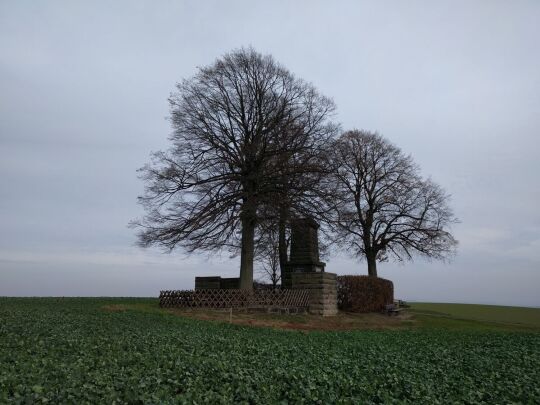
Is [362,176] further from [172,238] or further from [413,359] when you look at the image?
[413,359]

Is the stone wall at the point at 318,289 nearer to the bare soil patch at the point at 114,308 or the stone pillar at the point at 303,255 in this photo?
the stone pillar at the point at 303,255

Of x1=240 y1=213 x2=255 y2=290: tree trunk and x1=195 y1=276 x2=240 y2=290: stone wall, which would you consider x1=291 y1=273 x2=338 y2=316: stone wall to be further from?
Result: x1=195 y1=276 x2=240 y2=290: stone wall

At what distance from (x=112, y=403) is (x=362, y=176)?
41.6 m

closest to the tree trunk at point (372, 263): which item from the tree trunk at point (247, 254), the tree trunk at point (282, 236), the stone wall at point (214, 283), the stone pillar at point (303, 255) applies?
the stone pillar at point (303, 255)

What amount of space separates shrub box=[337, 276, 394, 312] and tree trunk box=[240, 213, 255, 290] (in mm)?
8191

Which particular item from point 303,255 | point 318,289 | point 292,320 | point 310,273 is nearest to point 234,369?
point 292,320

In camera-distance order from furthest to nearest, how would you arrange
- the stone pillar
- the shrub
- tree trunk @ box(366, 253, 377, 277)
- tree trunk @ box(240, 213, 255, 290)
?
tree trunk @ box(366, 253, 377, 277) → the stone pillar → the shrub → tree trunk @ box(240, 213, 255, 290)

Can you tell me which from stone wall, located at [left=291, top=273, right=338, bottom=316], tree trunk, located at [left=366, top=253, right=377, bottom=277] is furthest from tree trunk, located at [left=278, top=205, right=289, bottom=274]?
tree trunk, located at [left=366, top=253, right=377, bottom=277]

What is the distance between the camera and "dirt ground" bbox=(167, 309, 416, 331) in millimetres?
25266

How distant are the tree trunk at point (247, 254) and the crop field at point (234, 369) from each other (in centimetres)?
1435

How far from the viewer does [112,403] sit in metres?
7.11

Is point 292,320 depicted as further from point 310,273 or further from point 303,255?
point 303,255

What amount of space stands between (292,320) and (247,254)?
6.64 metres

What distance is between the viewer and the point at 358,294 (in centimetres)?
3578
